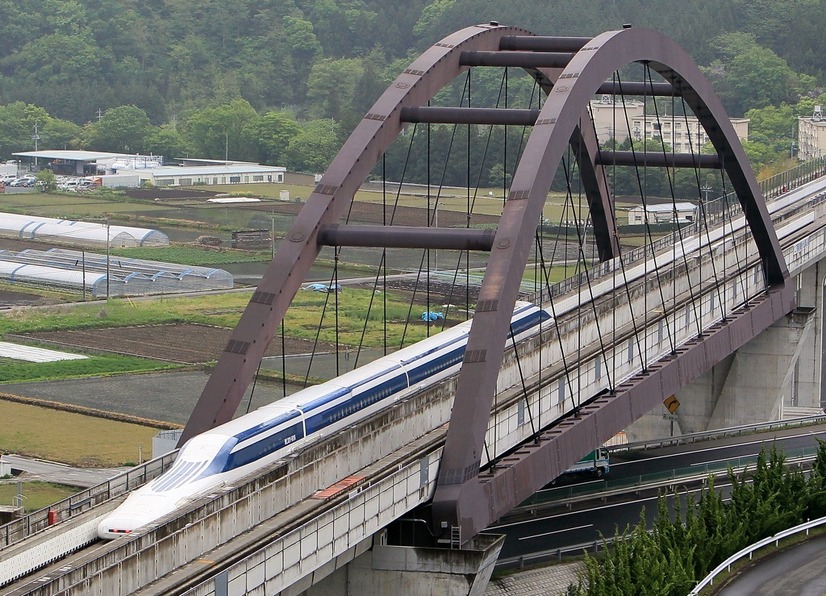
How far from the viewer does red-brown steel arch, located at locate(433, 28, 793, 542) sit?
3600cm

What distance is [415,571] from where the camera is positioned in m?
35.3

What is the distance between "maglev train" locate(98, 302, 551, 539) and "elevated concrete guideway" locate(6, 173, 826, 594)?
1.33 m

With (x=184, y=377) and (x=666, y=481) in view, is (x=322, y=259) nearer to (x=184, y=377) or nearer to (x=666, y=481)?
(x=184, y=377)

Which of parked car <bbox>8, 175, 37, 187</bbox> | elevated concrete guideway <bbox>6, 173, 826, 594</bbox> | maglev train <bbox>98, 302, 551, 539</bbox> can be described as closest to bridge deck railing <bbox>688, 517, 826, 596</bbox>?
elevated concrete guideway <bbox>6, 173, 826, 594</bbox>

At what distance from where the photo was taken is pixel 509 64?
4631cm

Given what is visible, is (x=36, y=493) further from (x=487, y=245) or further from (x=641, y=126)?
(x=641, y=126)

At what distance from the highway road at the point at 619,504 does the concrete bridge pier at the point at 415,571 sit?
27.8ft

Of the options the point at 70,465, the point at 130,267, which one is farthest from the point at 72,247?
the point at 70,465

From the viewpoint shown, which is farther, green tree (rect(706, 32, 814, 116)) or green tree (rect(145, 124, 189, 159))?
green tree (rect(145, 124, 189, 159))

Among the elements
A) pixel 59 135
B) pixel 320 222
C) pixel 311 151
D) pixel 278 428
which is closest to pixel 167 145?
pixel 59 135

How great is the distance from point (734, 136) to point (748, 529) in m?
19.3

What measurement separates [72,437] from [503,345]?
29.4 metres

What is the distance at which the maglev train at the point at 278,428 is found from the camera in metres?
33.2

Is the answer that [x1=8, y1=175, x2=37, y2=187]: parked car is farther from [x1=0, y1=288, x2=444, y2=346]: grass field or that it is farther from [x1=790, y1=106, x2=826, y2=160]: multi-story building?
[x1=790, y1=106, x2=826, y2=160]: multi-story building
